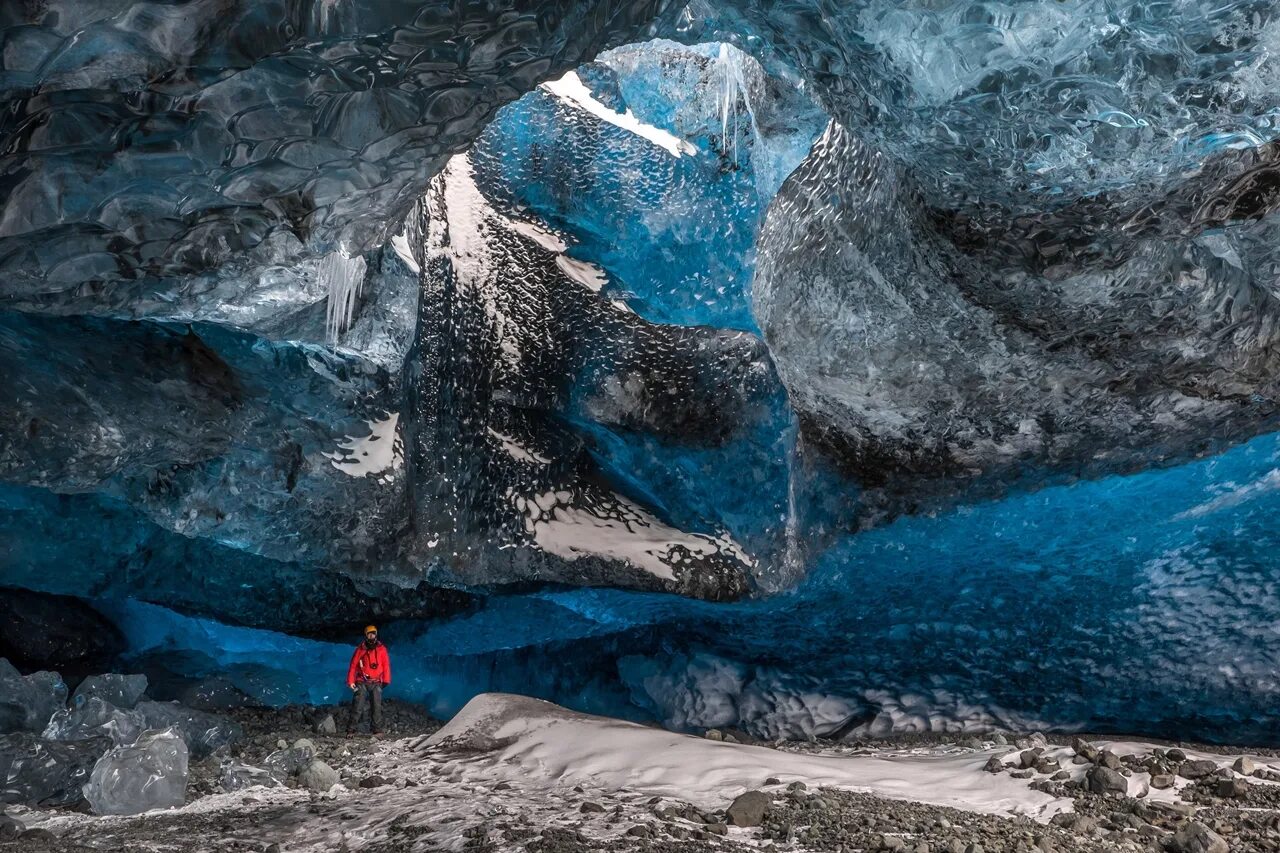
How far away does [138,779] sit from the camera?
4.16 metres

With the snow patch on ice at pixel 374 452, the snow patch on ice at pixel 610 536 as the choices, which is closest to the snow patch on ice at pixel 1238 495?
the snow patch on ice at pixel 610 536

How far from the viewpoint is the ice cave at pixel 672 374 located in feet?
9.18

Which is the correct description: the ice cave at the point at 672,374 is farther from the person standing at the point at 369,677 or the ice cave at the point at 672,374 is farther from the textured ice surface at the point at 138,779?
the person standing at the point at 369,677

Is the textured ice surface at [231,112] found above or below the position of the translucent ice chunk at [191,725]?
above

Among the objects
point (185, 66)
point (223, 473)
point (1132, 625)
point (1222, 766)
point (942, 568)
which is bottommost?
point (1222, 766)

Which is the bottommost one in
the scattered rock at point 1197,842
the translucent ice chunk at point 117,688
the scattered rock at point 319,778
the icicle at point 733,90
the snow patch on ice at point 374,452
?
the scattered rock at point 1197,842

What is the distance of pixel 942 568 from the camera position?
221 inches

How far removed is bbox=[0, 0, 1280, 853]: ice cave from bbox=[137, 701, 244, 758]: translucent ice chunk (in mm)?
28

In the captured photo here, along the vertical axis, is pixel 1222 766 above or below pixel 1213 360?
below

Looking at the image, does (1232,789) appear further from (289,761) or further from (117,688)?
(117,688)

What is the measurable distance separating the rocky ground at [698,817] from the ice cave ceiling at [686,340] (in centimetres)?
125

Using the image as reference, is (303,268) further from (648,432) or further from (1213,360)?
(1213,360)

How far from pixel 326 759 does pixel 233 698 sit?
8.78 feet

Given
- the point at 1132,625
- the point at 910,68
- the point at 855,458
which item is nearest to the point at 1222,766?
the point at 1132,625
